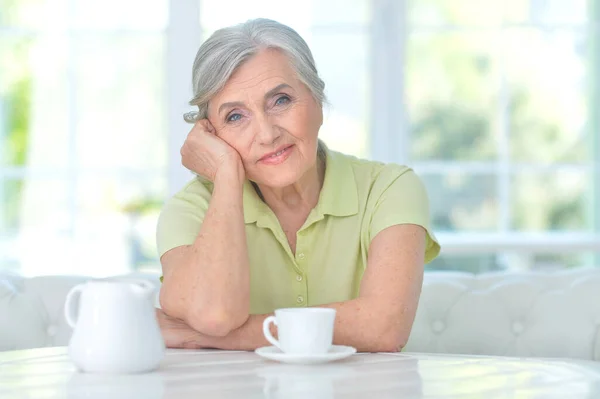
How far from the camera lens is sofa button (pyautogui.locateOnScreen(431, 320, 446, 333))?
227 centimetres

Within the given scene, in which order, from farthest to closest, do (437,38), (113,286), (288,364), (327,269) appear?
(437,38) → (327,269) → (288,364) → (113,286)

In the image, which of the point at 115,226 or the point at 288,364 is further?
the point at 115,226

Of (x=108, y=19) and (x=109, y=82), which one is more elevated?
(x=108, y=19)

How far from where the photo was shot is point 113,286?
4.49 ft

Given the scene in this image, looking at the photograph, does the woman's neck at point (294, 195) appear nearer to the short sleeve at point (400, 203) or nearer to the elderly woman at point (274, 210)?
the elderly woman at point (274, 210)

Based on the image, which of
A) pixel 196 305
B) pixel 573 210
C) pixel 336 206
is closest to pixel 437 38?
pixel 573 210

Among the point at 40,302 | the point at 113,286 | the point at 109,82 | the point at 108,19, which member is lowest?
the point at 40,302

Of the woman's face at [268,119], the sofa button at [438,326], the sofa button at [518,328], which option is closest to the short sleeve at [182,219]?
the woman's face at [268,119]

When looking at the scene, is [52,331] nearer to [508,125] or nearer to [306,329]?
[306,329]

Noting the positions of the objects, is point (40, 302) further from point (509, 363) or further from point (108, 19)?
point (108, 19)

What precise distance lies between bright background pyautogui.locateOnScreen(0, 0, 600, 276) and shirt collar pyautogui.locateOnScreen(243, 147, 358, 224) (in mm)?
1659

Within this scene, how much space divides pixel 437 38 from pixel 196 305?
233 cm

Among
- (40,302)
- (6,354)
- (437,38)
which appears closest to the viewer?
(6,354)

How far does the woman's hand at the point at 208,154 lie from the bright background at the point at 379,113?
65.4 inches
